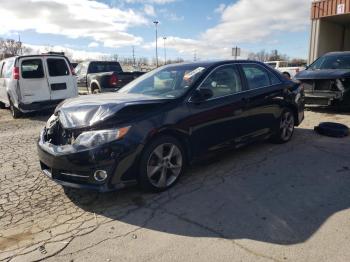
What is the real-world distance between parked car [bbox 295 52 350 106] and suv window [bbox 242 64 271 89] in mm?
4038

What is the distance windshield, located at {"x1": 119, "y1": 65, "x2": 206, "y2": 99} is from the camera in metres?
4.40

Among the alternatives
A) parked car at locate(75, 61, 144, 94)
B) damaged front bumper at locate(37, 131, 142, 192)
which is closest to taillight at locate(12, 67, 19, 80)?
parked car at locate(75, 61, 144, 94)

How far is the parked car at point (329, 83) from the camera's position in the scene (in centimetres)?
866

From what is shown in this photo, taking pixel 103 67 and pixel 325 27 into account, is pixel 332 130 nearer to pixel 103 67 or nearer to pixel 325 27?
pixel 103 67

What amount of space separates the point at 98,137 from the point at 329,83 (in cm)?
753

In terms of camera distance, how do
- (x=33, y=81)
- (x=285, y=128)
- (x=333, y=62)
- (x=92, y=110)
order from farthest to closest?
(x=333, y=62) → (x=33, y=81) → (x=285, y=128) → (x=92, y=110)

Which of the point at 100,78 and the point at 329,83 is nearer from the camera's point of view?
the point at 329,83

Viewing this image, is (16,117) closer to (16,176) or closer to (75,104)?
(16,176)

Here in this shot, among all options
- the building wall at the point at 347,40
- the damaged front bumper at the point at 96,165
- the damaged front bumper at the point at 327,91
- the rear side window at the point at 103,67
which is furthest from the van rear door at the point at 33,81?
the building wall at the point at 347,40

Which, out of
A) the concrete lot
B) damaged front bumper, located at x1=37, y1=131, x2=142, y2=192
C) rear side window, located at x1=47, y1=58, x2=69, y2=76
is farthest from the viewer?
rear side window, located at x1=47, y1=58, x2=69, y2=76

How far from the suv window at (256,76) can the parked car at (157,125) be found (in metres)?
0.02

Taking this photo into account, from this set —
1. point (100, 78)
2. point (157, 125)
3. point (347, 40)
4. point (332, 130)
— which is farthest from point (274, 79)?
point (347, 40)

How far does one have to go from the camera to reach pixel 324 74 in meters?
9.12

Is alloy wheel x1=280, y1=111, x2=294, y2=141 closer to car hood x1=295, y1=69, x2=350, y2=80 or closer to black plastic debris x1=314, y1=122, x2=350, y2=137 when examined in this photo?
black plastic debris x1=314, y1=122, x2=350, y2=137
